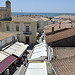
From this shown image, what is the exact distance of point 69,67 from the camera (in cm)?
584

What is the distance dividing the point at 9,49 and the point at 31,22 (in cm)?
1081

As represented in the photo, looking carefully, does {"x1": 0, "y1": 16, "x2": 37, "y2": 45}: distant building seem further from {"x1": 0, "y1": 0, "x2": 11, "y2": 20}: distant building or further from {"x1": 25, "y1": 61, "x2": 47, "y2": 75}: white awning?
{"x1": 25, "y1": 61, "x2": 47, "y2": 75}: white awning

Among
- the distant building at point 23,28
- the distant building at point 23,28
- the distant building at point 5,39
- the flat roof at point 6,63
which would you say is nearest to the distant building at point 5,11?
the distant building at point 23,28

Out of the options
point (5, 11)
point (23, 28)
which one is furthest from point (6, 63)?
point (5, 11)

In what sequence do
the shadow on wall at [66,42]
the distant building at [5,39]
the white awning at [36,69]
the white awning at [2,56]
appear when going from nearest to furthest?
1. the white awning at [36,69]
2. the shadow on wall at [66,42]
3. the white awning at [2,56]
4. the distant building at [5,39]

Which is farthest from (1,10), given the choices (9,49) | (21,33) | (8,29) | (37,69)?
(37,69)

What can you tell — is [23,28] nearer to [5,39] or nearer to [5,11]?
[5,11]

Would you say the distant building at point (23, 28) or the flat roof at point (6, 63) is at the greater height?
the distant building at point (23, 28)

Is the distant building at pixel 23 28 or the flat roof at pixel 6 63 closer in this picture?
the flat roof at pixel 6 63

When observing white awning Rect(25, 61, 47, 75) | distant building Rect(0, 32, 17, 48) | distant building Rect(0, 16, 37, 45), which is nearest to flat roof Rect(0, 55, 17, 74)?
distant building Rect(0, 32, 17, 48)

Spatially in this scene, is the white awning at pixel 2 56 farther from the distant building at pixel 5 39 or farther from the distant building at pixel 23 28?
the distant building at pixel 23 28

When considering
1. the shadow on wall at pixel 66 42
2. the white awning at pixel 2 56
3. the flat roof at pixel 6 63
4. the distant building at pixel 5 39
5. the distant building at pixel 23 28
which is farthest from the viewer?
the distant building at pixel 23 28

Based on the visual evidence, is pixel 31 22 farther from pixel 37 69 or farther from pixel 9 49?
pixel 37 69

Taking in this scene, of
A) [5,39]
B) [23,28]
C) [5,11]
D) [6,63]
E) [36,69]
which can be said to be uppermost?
[5,11]
